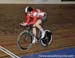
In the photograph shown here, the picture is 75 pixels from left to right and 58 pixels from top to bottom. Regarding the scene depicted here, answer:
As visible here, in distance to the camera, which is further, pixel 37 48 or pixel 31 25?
pixel 37 48

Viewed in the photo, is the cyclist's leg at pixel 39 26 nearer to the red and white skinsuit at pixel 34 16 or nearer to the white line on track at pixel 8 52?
the red and white skinsuit at pixel 34 16

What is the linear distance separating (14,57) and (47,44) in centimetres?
17

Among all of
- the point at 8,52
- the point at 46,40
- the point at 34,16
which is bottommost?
the point at 8,52

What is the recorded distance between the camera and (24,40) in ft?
3.68

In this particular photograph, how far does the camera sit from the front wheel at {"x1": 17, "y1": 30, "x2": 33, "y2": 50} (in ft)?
3.57

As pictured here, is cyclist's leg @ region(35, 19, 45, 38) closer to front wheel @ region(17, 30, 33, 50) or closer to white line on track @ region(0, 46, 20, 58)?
front wheel @ region(17, 30, 33, 50)

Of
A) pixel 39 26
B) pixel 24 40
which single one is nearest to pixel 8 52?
pixel 24 40

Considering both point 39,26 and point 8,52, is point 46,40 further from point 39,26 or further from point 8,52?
point 8,52

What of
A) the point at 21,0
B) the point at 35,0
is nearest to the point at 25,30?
the point at 35,0

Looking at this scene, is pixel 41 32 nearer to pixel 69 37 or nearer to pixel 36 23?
pixel 36 23

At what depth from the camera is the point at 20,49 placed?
1181 millimetres

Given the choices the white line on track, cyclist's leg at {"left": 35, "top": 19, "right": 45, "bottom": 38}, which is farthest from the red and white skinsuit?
the white line on track

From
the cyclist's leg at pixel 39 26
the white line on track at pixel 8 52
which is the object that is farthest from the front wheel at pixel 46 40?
the white line on track at pixel 8 52

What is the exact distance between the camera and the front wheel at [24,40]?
42.9 inches
